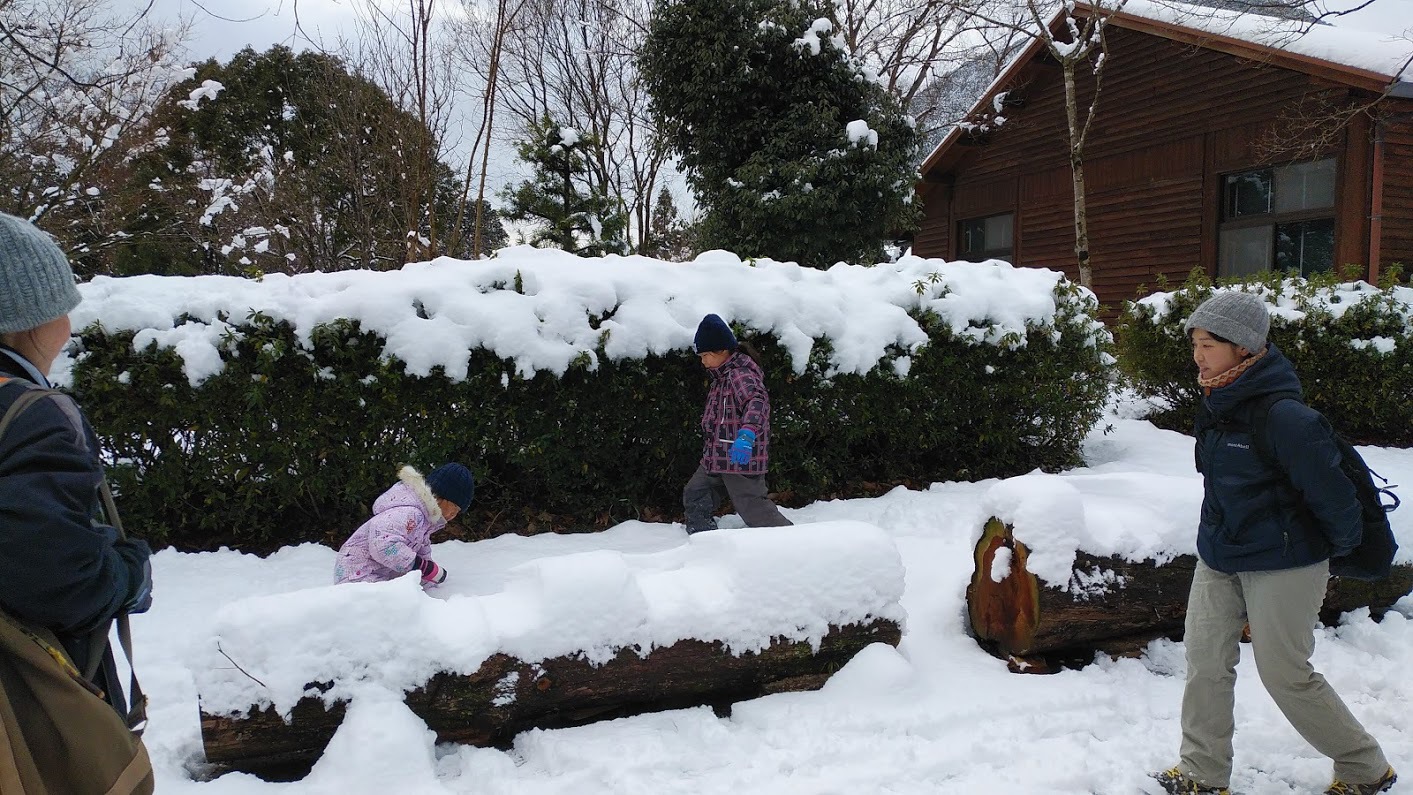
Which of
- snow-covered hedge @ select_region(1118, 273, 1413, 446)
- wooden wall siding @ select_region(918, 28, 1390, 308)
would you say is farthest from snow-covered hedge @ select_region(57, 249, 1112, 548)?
wooden wall siding @ select_region(918, 28, 1390, 308)

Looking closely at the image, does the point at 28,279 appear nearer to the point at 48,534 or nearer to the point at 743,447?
the point at 48,534

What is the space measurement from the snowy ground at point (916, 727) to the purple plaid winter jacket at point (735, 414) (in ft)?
3.98

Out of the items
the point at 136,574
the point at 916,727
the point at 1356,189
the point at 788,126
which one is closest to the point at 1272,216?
the point at 1356,189

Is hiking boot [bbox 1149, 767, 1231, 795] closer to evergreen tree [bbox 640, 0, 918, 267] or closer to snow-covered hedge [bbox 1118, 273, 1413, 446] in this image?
snow-covered hedge [bbox 1118, 273, 1413, 446]

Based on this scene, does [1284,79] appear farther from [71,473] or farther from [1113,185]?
[71,473]

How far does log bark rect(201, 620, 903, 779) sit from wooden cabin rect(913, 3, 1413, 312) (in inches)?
396

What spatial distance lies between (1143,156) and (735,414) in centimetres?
1169

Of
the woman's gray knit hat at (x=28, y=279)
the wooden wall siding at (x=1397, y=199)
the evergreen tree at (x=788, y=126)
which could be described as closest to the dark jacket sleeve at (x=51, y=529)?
the woman's gray knit hat at (x=28, y=279)

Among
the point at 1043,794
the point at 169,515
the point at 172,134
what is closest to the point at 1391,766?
the point at 1043,794

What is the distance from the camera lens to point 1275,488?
8.02 ft

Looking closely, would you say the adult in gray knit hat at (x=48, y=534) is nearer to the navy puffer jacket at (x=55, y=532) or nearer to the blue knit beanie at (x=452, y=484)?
the navy puffer jacket at (x=55, y=532)

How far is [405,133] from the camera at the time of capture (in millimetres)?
→ 10188

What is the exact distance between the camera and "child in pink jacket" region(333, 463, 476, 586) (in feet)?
11.6

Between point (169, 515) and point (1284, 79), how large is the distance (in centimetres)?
1391
